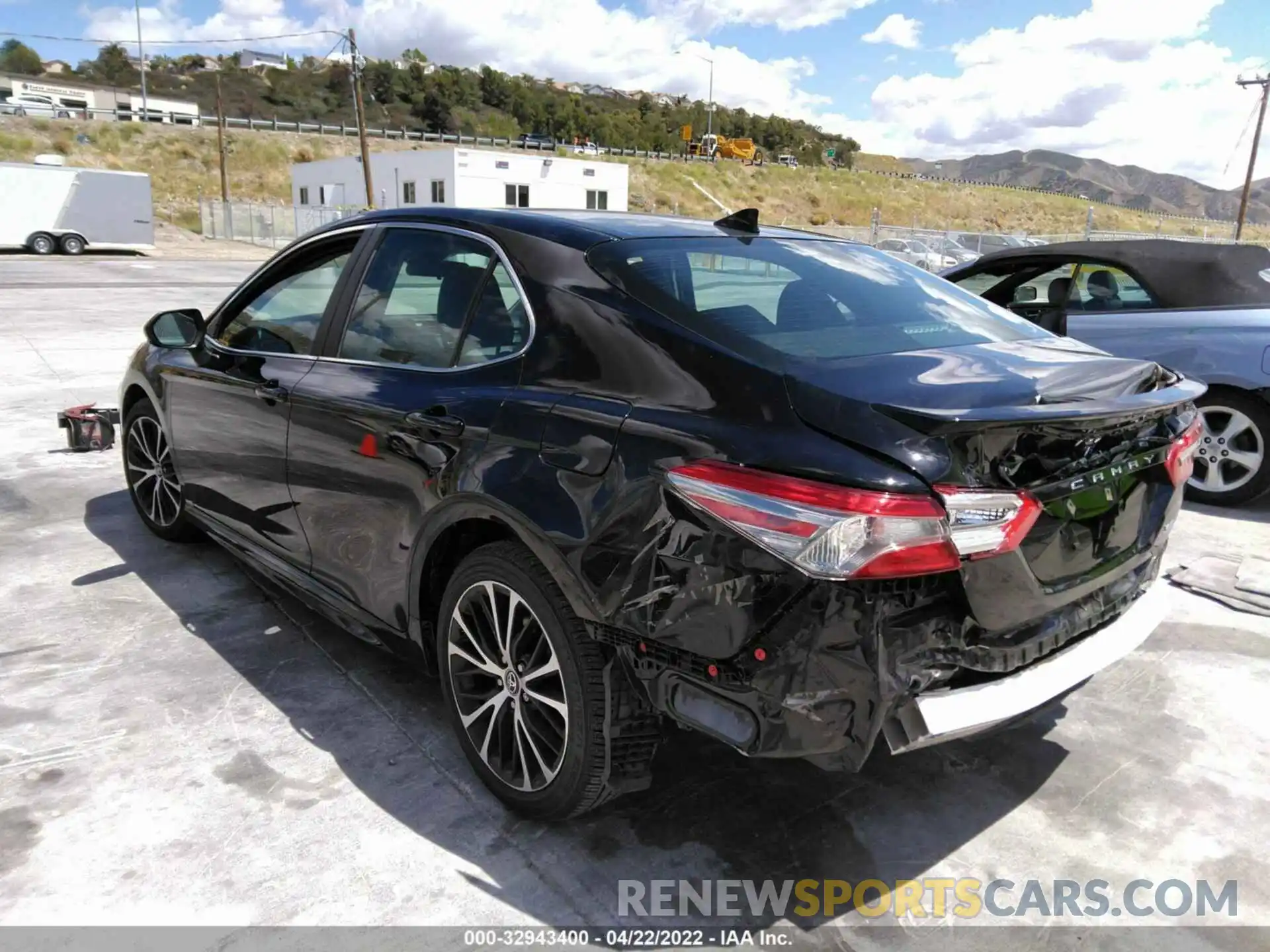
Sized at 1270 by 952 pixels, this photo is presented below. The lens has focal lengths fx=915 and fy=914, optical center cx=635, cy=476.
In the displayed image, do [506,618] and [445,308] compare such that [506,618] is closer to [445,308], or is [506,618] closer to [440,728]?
[440,728]

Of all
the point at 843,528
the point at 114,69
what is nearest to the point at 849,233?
the point at 843,528

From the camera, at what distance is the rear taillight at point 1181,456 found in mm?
2568

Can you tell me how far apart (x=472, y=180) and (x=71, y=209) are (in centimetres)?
1821

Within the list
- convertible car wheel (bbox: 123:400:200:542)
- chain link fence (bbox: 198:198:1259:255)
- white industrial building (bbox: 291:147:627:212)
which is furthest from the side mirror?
white industrial building (bbox: 291:147:627:212)

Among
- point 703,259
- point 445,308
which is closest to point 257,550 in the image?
point 445,308

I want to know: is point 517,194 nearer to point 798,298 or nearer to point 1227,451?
point 1227,451

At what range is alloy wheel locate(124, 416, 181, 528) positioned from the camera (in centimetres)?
459

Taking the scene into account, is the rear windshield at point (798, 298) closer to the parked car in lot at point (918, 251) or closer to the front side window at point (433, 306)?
the front side window at point (433, 306)

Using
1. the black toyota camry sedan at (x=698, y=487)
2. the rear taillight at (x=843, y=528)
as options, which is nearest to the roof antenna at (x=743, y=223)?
the black toyota camry sedan at (x=698, y=487)

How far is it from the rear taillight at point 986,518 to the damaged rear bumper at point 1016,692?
34 cm

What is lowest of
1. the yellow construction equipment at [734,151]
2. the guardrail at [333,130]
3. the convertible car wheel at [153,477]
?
the convertible car wheel at [153,477]

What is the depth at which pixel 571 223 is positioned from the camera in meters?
2.82

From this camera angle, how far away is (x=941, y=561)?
192 centimetres

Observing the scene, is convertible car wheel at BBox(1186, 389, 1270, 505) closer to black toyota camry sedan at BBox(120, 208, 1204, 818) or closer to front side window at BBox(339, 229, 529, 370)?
black toyota camry sedan at BBox(120, 208, 1204, 818)
